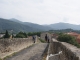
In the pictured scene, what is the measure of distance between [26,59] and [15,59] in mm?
665

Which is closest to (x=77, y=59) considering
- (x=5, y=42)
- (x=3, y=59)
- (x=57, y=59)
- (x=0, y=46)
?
(x=57, y=59)

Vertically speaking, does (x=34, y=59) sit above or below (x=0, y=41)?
below

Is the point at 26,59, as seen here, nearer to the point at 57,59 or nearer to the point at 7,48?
the point at 7,48

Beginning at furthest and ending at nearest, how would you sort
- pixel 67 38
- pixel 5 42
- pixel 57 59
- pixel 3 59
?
pixel 67 38 < pixel 5 42 < pixel 3 59 < pixel 57 59

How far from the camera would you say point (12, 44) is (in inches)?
802

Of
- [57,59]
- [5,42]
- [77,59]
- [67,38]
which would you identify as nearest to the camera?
[77,59]

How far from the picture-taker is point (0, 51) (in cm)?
1645

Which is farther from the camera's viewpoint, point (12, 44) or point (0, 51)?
point (12, 44)

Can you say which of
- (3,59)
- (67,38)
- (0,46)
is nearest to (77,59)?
(3,59)

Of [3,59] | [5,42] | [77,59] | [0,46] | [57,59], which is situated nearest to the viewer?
[77,59]

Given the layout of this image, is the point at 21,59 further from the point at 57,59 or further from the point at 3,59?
the point at 57,59

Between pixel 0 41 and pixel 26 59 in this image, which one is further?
pixel 0 41

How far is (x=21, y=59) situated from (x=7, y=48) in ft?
15.6

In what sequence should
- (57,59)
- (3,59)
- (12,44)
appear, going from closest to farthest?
1. (57,59)
2. (3,59)
3. (12,44)
